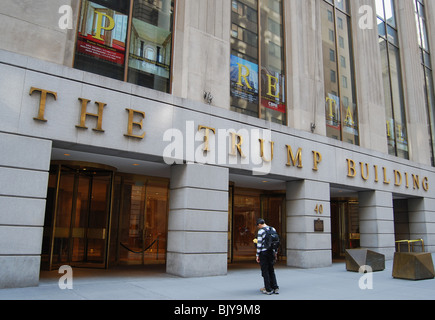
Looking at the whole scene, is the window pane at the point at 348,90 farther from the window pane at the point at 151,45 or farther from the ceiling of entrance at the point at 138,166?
the window pane at the point at 151,45

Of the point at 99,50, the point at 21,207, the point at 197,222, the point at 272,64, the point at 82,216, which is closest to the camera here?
the point at 21,207

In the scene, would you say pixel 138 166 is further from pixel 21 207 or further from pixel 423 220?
pixel 423 220

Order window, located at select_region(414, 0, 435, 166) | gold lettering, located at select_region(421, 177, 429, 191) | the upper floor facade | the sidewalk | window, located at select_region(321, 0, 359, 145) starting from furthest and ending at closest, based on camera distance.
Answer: window, located at select_region(414, 0, 435, 166) → gold lettering, located at select_region(421, 177, 429, 191) → window, located at select_region(321, 0, 359, 145) → the upper floor facade → the sidewalk

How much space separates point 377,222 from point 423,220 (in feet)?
17.3

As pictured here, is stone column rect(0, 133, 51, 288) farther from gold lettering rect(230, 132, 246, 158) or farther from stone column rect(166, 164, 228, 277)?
gold lettering rect(230, 132, 246, 158)

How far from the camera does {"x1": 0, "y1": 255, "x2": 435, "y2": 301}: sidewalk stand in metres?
7.69

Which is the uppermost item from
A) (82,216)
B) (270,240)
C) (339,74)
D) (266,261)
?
(339,74)

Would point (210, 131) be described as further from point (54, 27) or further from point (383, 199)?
Result: point (383, 199)

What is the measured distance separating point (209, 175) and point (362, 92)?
11.0 meters

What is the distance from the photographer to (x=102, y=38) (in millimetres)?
10734

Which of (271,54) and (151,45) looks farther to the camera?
→ (271,54)

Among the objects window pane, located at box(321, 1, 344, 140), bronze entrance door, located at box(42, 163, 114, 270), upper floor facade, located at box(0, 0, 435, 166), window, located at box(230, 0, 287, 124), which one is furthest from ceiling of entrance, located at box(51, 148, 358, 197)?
window pane, located at box(321, 1, 344, 140)

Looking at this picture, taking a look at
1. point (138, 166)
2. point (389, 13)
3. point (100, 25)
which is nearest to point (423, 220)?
point (389, 13)

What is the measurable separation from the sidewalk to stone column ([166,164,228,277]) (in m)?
0.50
